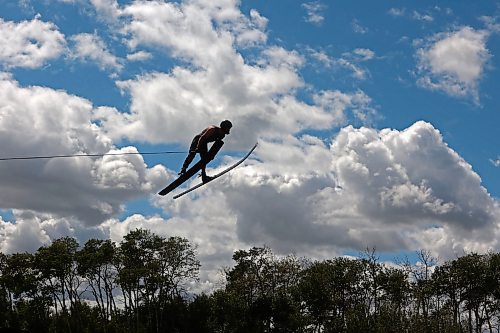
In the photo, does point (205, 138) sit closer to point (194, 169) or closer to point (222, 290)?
point (194, 169)

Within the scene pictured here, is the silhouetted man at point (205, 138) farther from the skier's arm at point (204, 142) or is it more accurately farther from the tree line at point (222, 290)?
the tree line at point (222, 290)

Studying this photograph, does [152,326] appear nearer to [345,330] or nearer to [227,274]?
[227,274]

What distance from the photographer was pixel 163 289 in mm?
62781

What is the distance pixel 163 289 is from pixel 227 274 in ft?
22.9

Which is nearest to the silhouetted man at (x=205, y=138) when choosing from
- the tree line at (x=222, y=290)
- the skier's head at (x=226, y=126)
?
the skier's head at (x=226, y=126)

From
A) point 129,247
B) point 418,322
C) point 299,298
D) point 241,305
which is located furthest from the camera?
point 129,247

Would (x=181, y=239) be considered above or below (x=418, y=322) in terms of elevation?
above

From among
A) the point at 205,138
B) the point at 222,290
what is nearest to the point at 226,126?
the point at 205,138

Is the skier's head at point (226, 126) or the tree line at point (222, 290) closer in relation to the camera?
the skier's head at point (226, 126)

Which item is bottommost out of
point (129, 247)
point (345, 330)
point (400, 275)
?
point (345, 330)

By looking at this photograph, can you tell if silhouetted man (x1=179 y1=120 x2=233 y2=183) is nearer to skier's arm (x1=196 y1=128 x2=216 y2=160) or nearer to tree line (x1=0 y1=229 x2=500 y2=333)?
skier's arm (x1=196 y1=128 x2=216 y2=160)

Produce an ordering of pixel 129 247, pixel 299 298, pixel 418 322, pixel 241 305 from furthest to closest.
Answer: pixel 129 247 → pixel 299 298 → pixel 241 305 → pixel 418 322

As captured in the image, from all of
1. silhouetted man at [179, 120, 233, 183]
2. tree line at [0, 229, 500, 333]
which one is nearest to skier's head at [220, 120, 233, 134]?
silhouetted man at [179, 120, 233, 183]

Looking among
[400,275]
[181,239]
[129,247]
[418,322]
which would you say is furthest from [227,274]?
[418,322]
